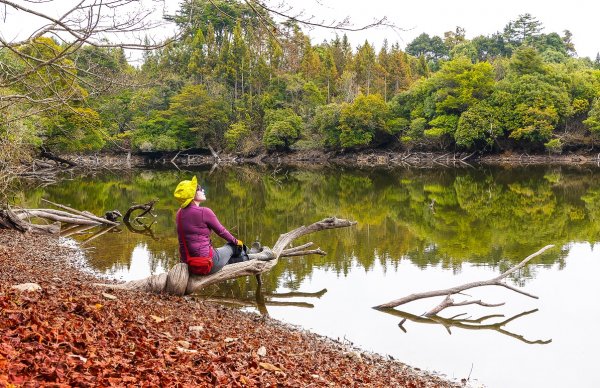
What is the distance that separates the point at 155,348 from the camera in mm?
5176

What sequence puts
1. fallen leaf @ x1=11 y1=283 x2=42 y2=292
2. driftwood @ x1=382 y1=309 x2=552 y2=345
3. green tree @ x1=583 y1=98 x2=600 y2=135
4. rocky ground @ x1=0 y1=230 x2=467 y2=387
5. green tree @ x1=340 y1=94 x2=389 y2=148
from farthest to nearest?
green tree @ x1=340 y1=94 x2=389 y2=148 < green tree @ x1=583 y1=98 x2=600 y2=135 < driftwood @ x1=382 y1=309 x2=552 y2=345 < fallen leaf @ x1=11 y1=283 x2=42 y2=292 < rocky ground @ x1=0 y1=230 x2=467 y2=387

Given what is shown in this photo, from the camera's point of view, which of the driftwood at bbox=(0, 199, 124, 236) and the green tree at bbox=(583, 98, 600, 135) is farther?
the green tree at bbox=(583, 98, 600, 135)

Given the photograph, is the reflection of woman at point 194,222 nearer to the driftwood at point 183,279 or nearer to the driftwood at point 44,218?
the driftwood at point 183,279

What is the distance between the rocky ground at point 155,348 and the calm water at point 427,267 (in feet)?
4.36

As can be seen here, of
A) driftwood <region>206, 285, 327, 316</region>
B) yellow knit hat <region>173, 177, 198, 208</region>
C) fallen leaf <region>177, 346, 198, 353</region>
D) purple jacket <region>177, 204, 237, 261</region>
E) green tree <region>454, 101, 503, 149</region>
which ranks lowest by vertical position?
driftwood <region>206, 285, 327, 316</region>

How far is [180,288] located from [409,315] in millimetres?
4183

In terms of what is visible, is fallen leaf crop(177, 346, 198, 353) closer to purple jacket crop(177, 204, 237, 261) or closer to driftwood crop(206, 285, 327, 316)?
purple jacket crop(177, 204, 237, 261)

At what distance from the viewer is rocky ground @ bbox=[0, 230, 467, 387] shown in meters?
4.24

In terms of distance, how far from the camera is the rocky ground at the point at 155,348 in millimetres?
4238

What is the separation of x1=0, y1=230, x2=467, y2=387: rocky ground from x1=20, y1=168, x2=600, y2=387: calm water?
4.36ft

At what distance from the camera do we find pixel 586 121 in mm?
49562

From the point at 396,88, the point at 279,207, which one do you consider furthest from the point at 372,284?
the point at 396,88

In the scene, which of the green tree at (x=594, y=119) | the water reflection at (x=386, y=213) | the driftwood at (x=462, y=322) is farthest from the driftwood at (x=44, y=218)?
the green tree at (x=594, y=119)

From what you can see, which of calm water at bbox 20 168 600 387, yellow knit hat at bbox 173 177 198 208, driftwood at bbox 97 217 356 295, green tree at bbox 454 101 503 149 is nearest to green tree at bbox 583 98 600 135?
green tree at bbox 454 101 503 149
